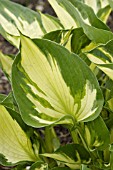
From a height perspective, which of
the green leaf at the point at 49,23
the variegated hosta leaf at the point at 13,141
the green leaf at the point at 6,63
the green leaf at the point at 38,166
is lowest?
the green leaf at the point at 38,166

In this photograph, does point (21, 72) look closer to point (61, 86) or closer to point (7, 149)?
point (61, 86)

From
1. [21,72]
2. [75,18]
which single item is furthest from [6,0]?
[21,72]

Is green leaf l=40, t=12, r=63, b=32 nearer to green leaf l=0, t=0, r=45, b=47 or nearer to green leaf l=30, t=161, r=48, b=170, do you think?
green leaf l=0, t=0, r=45, b=47

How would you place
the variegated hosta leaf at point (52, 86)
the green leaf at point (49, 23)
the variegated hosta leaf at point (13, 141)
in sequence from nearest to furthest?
→ the variegated hosta leaf at point (52, 86) < the variegated hosta leaf at point (13, 141) < the green leaf at point (49, 23)

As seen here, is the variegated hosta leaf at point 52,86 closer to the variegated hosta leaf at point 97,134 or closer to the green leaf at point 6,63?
the variegated hosta leaf at point 97,134

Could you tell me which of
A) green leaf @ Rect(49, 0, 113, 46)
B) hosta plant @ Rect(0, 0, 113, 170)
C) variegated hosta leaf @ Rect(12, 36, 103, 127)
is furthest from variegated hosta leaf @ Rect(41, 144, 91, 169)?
green leaf @ Rect(49, 0, 113, 46)

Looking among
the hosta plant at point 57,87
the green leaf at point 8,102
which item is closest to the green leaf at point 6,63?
the hosta plant at point 57,87

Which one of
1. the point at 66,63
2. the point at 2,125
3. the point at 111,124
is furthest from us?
→ the point at 111,124

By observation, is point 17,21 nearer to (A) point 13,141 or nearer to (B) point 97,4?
(B) point 97,4

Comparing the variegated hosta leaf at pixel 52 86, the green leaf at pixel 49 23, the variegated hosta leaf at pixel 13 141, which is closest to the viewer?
the variegated hosta leaf at pixel 52 86
